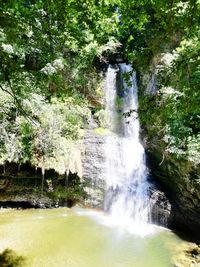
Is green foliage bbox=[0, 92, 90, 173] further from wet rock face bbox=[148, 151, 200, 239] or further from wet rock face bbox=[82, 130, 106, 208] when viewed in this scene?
wet rock face bbox=[148, 151, 200, 239]

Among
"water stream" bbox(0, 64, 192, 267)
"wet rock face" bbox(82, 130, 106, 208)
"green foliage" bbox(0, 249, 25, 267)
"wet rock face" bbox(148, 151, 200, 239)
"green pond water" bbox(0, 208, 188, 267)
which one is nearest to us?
"green foliage" bbox(0, 249, 25, 267)

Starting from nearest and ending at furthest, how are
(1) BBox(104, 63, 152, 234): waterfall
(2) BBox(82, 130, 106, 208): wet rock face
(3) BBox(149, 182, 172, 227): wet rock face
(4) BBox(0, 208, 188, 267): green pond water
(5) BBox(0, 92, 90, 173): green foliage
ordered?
(4) BBox(0, 208, 188, 267): green pond water → (5) BBox(0, 92, 90, 173): green foliage → (3) BBox(149, 182, 172, 227): wet rock face → (1) BBox(104, 63, 152, 234): waterfall → (2) BBox(82, 130, 106, 208): wet rock face

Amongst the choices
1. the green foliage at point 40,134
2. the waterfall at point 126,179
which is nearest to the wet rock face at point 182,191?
the waterfall at point 126,179

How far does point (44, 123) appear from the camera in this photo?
10.1 m

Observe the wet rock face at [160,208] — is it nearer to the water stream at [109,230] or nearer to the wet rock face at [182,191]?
the wet rock face at [182,191]

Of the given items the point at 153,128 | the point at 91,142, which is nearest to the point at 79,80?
the point at 91,142

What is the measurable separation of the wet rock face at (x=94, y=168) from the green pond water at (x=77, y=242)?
120 cm

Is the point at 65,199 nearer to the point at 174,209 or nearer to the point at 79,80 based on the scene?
the point at 174,209

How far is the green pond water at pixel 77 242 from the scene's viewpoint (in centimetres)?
690

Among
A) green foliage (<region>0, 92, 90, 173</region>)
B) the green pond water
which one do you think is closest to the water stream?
the green pond water

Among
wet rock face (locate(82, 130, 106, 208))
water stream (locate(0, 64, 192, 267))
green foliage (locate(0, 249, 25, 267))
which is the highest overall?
wet rock face (locate(82, 130, 106, 208))

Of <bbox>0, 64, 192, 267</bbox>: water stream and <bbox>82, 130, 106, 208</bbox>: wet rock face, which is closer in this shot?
<bbox>0, 64, 192, 267</bbox>: water stream

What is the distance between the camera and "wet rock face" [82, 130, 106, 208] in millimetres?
11016

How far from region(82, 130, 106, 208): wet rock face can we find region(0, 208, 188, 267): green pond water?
1202 mm
